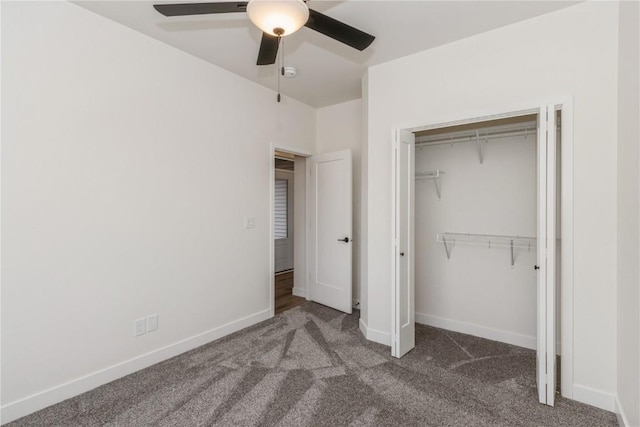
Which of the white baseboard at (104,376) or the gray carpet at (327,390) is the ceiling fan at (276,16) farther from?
the white baseboard at (104,376)

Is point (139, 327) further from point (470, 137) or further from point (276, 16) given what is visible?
point (470, 137)

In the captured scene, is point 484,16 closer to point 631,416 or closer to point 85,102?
point 631,416

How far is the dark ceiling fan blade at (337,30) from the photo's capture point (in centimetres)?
173

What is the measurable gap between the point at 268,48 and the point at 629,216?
233cm

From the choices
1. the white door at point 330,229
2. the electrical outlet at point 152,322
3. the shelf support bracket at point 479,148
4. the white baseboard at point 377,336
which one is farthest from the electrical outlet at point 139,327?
the shelf support bracket at point 479,148

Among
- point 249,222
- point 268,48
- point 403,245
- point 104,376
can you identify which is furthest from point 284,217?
point 268,48

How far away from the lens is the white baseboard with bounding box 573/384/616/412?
209 centimetres

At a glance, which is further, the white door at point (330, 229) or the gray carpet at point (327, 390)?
the white door at point (330, 229)

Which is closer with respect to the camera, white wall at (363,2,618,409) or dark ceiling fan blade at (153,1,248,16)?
dark ceiling fan blade at (153,1,248,16)

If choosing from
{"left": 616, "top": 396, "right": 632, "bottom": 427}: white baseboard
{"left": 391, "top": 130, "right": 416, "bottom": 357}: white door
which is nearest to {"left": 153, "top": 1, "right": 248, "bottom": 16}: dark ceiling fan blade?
{"left": 391, "top": 130, "right": 416, "bottom": 357}: white door

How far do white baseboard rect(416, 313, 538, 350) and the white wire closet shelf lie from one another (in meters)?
0.68

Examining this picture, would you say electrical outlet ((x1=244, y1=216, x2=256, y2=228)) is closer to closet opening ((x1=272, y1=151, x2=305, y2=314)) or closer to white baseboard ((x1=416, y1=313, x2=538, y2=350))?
white baseboard ((x1=416, y1=313, x2=538, y2=350))

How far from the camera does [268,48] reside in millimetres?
1980

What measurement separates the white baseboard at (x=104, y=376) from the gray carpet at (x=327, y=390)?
0.18 ft
